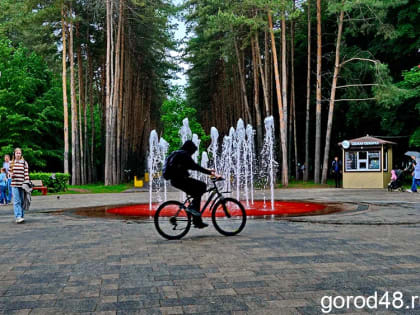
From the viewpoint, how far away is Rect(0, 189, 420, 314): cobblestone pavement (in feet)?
13.2

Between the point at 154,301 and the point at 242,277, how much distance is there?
119 cm

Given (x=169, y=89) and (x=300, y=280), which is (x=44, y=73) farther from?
(x=300, y=280)

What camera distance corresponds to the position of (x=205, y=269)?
17.4 ft

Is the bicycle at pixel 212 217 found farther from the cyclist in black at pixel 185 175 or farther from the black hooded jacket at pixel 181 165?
the black hooded jacket at pixel 181 165

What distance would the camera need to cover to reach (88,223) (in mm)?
10062

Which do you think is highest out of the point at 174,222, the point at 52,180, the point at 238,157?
the point at 238,157

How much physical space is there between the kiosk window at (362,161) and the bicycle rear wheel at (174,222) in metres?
19.8

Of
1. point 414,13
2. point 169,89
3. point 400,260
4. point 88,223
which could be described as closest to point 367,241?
point 400,260

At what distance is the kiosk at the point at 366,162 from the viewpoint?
2481 centimetres

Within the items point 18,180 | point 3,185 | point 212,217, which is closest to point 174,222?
point 212,217

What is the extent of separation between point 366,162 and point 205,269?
22.0 m

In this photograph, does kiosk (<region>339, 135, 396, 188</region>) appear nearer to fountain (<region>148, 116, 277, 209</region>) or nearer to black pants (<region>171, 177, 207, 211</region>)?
fountain (<region>148, 116, 277, 209</region>)

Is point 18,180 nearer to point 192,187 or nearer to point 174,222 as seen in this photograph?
point 174,222

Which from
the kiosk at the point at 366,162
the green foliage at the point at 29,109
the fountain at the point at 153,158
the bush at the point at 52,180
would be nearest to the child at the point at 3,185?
the bush at the point at 52,180
